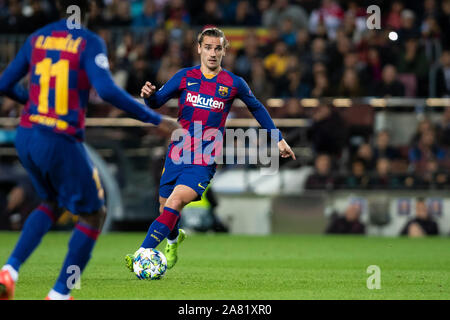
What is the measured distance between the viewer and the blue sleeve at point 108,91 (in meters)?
6.09

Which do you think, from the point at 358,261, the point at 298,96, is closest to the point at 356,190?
the point at 298,96

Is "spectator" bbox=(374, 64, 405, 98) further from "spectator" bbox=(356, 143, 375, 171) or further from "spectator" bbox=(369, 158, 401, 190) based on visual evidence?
"spectator" bbox=(369, 158, 401, 190)

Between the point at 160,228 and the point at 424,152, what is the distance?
32.4 ft

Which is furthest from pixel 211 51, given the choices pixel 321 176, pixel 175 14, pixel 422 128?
pixel 175 14

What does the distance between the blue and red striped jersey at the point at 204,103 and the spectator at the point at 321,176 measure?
25.3 feet

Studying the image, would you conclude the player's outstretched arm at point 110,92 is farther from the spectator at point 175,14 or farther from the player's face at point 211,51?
the spectator at point 175,14

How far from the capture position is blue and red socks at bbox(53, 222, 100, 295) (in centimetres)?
623

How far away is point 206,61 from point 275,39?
10.4 meters

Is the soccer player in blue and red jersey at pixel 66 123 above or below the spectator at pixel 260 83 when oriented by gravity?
below

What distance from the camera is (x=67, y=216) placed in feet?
53.4

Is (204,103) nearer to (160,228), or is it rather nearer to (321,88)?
(160,228)

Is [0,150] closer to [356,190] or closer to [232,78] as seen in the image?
[356,190]

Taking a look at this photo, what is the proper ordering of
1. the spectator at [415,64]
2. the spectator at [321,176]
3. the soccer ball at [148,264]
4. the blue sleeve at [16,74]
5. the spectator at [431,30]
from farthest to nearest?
the spectator at [431,30], the spectator at [415,64], the spectator at [321,176], the soccer ball at [148,264], the blue sleeve at [16,74]

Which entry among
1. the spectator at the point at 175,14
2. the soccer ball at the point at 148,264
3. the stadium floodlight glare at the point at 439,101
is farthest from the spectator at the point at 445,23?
the soccer ball at the point at 148,264
